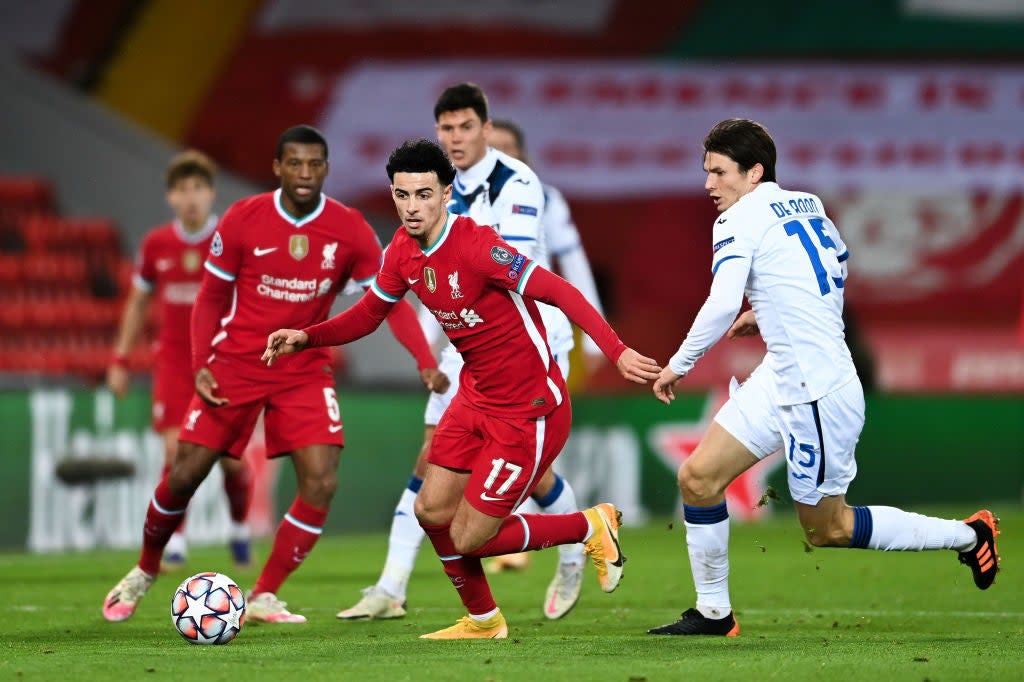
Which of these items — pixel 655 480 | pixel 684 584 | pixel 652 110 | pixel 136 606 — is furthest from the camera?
pixel 652 110

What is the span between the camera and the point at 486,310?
22.0 feet

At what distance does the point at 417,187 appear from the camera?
6648 mm

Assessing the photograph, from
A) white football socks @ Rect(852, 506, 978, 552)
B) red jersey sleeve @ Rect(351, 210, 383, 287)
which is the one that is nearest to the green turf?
white football socks @ Rect(852, 506, 978, 552)

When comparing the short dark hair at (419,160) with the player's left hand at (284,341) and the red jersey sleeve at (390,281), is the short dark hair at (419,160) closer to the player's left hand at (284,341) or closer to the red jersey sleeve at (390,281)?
the red jersey sleeve at (390,281)

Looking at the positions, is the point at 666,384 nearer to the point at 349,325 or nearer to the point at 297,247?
the point at 349,325

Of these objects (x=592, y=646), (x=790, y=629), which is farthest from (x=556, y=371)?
(x=790, y=629)

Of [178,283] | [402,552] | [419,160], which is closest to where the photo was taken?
[419,160]

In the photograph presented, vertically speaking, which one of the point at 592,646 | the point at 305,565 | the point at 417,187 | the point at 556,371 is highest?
the point at 417,187

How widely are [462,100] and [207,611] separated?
2734 millimetres

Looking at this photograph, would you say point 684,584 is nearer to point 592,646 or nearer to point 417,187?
point 592,646

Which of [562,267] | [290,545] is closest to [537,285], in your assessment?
[290,545]

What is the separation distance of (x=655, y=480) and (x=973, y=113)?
734 cm

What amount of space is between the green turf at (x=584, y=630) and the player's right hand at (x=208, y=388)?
997 millimetres

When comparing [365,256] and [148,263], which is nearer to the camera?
[365,256]
